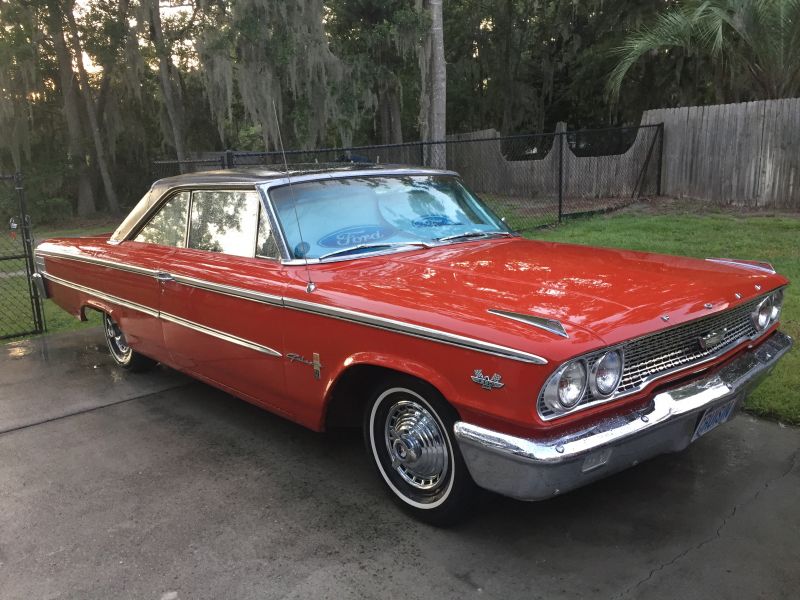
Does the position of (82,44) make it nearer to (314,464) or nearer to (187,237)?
(187,237)

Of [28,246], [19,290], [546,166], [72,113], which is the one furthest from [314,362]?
[72,113]

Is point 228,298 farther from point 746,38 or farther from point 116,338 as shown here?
point 746,38

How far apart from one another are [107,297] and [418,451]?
3416 millimetres

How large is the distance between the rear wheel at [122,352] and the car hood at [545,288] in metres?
2.78

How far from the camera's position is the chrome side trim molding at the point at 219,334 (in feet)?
12.3

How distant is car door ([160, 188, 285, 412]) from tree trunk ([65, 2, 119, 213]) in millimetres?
22780

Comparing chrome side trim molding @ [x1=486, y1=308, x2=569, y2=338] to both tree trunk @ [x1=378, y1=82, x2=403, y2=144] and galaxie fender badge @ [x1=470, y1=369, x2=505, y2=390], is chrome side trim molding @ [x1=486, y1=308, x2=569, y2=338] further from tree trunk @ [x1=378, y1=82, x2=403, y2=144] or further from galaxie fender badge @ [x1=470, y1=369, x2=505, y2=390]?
tree trunk @ [x1=378, y1=82, x2=403, y2=144]

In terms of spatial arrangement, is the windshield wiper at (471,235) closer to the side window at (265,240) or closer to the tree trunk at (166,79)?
the side window at (265,240)

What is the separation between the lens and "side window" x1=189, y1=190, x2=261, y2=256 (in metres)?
4.06

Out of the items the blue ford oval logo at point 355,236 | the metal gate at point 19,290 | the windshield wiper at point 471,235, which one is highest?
the blue ford oval logo at point 355,236

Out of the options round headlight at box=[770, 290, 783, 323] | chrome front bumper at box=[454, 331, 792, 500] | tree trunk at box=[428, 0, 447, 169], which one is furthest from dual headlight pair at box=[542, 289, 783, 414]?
tree trunk at box=[428, 0, 447, 169]

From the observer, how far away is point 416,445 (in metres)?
3.14

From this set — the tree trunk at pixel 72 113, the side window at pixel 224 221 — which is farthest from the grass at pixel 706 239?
the tree trunk at pixel 72 113

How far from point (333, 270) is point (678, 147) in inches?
480
